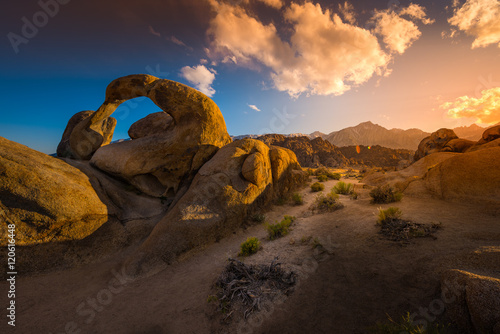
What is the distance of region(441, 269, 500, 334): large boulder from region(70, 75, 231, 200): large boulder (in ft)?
30.4

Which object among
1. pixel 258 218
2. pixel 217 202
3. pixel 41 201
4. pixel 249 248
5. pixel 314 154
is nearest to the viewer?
pixel 41 201

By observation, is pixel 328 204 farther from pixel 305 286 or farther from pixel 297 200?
pixel 305 286

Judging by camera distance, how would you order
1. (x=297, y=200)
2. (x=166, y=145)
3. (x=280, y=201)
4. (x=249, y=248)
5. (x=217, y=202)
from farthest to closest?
(x=297, y=200)
(x=280, y=201)
(x=166, y=145)
(x=217, y=202)
(x=249, y=248)

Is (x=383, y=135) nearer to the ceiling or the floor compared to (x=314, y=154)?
nearer to the ceiling

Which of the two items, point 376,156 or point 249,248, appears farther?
point 376,156

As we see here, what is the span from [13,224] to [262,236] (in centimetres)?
772

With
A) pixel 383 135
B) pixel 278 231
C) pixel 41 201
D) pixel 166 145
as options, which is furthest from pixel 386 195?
pixel 383 135

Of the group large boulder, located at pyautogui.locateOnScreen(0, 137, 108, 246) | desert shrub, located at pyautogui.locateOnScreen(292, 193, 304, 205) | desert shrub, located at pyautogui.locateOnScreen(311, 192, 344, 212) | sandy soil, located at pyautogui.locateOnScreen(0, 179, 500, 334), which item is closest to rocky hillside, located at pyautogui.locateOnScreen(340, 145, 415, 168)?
desert shrub, located at pyautogui.locateOnScreen(292, 193, 304, 205)

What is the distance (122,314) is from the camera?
4.05m

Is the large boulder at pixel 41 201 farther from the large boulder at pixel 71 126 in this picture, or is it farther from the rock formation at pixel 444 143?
the rock formation at pixel 444 143

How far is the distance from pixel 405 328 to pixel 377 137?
155270 mm

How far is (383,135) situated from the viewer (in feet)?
416

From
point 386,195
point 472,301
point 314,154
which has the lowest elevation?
point 472,301

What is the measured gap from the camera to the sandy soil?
10.3ft
